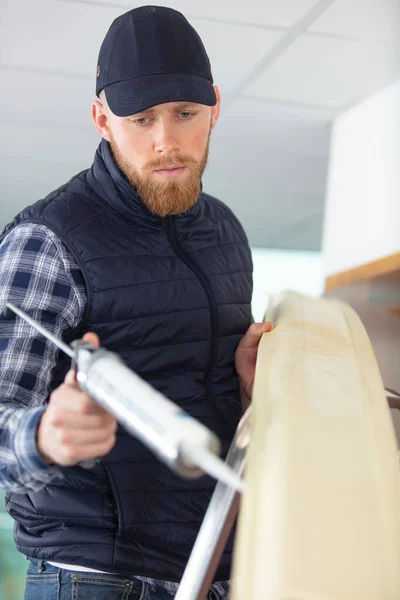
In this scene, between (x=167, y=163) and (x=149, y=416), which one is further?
(x=167, y=163)

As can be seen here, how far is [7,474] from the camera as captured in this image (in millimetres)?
834

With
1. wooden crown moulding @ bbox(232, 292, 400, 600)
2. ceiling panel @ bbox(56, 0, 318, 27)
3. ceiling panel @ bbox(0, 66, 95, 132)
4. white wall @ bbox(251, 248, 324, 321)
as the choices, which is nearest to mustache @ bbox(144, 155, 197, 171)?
wooden crown moulding @ bbox(232, 292, 400, 600)

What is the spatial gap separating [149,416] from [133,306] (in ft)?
2.10

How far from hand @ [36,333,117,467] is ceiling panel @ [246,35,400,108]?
2.32 m

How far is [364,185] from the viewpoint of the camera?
343cm

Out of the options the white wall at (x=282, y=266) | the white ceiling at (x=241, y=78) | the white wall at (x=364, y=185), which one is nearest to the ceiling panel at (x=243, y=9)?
the white ceiling at (x=241, y=78)

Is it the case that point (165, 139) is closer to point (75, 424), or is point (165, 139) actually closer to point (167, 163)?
point (167, 163)

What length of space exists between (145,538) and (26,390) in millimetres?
291

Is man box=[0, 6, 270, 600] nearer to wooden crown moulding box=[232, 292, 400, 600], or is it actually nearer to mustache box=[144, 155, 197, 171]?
mustache box=[144, 155, 197, 171]

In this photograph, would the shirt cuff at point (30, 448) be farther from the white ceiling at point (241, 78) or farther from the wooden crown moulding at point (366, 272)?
the wooden crown moulding at point (366, 272)

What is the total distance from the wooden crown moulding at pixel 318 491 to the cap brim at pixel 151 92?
1.74 ft

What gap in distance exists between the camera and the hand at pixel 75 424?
68 cm

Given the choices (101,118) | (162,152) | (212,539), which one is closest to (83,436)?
(212,539)

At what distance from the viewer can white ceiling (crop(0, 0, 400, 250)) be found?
257 centimetres
